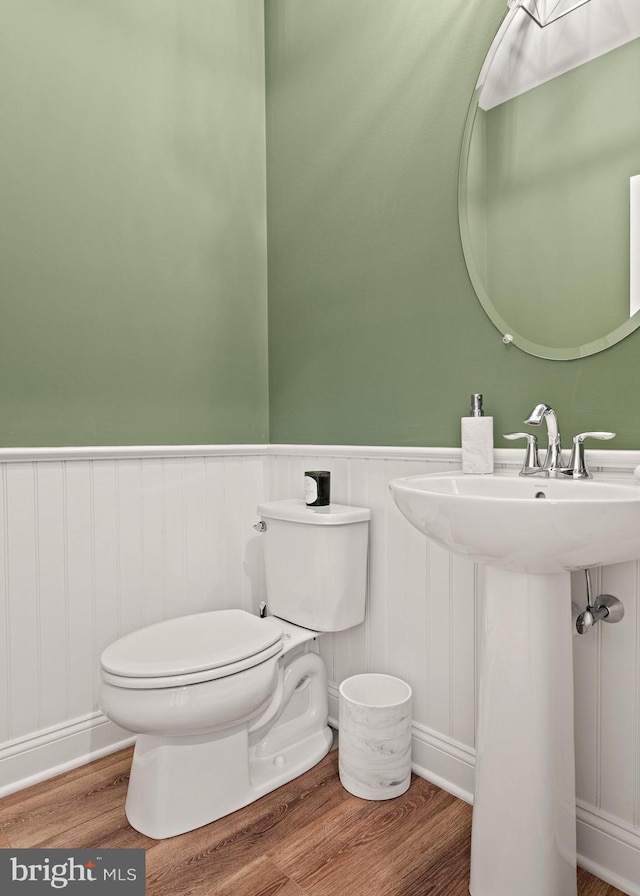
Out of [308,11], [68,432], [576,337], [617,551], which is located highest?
[308,11]

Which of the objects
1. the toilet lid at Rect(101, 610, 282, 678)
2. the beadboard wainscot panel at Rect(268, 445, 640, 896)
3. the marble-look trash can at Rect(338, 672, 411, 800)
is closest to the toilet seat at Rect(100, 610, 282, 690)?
the toilet lid at Rect(101, 610, 282, 678)

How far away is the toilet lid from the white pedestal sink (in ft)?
1.83

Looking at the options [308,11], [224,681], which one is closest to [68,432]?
[224,681]

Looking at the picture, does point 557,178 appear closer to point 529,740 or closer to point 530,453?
point 530,453

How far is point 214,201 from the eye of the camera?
1.95 m

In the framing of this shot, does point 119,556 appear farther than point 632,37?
Yes

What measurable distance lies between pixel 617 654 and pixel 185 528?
4.18 ft

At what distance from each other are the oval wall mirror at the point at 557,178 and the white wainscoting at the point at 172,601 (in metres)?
0.33

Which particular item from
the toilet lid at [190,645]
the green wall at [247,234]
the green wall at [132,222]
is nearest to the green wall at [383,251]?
the green wall at [247,234]

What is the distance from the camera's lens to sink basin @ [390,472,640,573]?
2.75ft

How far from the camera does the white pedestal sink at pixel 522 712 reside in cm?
100

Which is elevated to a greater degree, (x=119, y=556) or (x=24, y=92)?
(x=24, y=92)

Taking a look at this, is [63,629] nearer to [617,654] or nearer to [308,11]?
[617,654]

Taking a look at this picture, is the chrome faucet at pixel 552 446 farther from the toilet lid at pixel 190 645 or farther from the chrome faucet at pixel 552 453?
the toilet lid at pixel 190 645
